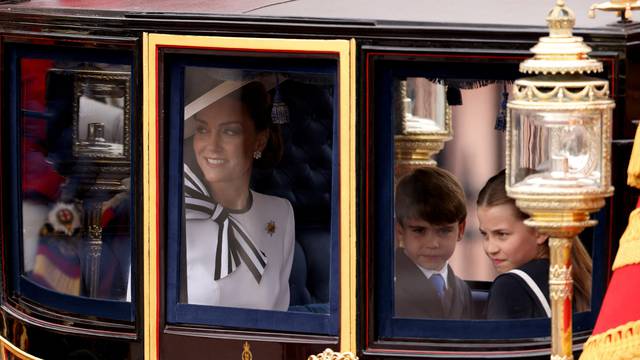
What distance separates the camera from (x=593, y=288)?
6539mm

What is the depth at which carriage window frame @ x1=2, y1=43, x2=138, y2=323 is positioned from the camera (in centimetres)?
694

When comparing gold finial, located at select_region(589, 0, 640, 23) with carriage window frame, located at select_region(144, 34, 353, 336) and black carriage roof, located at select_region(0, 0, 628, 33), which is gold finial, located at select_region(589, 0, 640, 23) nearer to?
black carriage roof, located at select_region(0, 0, 628, 33)

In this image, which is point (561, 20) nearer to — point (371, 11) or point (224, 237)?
point (371, 11)

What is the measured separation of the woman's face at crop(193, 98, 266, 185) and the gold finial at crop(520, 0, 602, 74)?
5.07 feet

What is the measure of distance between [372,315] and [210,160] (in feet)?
2.46

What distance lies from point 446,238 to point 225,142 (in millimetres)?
796

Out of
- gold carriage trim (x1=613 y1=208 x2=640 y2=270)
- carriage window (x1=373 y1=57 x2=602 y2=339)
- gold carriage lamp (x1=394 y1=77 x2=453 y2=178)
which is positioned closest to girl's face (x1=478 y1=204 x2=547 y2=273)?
carriage window (x1=373 y1=57 x2=602 y2=339)

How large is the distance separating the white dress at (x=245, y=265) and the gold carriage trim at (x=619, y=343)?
1.94 meters

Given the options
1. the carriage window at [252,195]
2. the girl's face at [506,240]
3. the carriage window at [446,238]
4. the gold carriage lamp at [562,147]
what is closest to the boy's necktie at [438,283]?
the carriage window at [446,238]

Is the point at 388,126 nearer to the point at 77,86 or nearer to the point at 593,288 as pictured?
the point at 593,288

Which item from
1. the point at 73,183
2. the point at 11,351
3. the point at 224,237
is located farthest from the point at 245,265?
the point at 11,351

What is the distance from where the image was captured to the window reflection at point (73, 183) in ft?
23.5

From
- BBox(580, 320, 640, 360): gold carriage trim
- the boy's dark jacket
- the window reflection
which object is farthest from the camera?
the window reflection

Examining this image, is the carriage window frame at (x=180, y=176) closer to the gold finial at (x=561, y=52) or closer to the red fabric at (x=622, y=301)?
the gold finial at (x=561, y=52)
